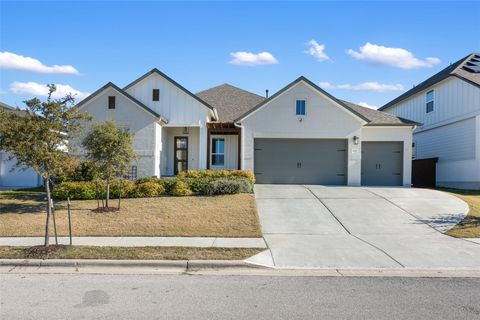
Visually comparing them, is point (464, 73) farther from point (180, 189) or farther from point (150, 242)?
point (150, 242)

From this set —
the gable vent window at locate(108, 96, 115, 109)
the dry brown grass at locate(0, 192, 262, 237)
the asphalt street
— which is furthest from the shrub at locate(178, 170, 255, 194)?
the asphalt street

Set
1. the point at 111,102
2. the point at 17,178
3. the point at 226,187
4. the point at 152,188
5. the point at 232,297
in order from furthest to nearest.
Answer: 1. the point at 17,178
2. the point at 111,102
3. the point at 226,187
4. the point at 152,188
5. the point at 232,297

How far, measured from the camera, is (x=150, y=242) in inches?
398

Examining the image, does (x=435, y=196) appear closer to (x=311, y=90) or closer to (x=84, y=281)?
(x=311, y=90)

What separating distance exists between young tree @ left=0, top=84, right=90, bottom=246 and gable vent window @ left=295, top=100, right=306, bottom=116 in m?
12.7

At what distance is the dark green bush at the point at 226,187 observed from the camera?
624 inches

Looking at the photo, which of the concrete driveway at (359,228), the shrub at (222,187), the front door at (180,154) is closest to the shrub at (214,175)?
the concrete driveway at (359,228)

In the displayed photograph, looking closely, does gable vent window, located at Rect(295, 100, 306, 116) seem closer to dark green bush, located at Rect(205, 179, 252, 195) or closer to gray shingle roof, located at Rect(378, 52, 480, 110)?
dark green bush, located at Rect(205, 179, 252, 195)

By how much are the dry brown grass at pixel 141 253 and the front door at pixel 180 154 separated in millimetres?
13022

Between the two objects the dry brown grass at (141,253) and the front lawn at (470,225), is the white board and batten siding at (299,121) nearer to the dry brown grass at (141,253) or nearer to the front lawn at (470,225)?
the front lawn at (470,225)

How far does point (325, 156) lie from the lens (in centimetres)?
2041

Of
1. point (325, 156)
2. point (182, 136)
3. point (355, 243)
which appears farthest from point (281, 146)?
point (355, 243)

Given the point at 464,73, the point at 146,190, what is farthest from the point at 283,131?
the point at 464,73

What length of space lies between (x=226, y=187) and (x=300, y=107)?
21.7 ft
